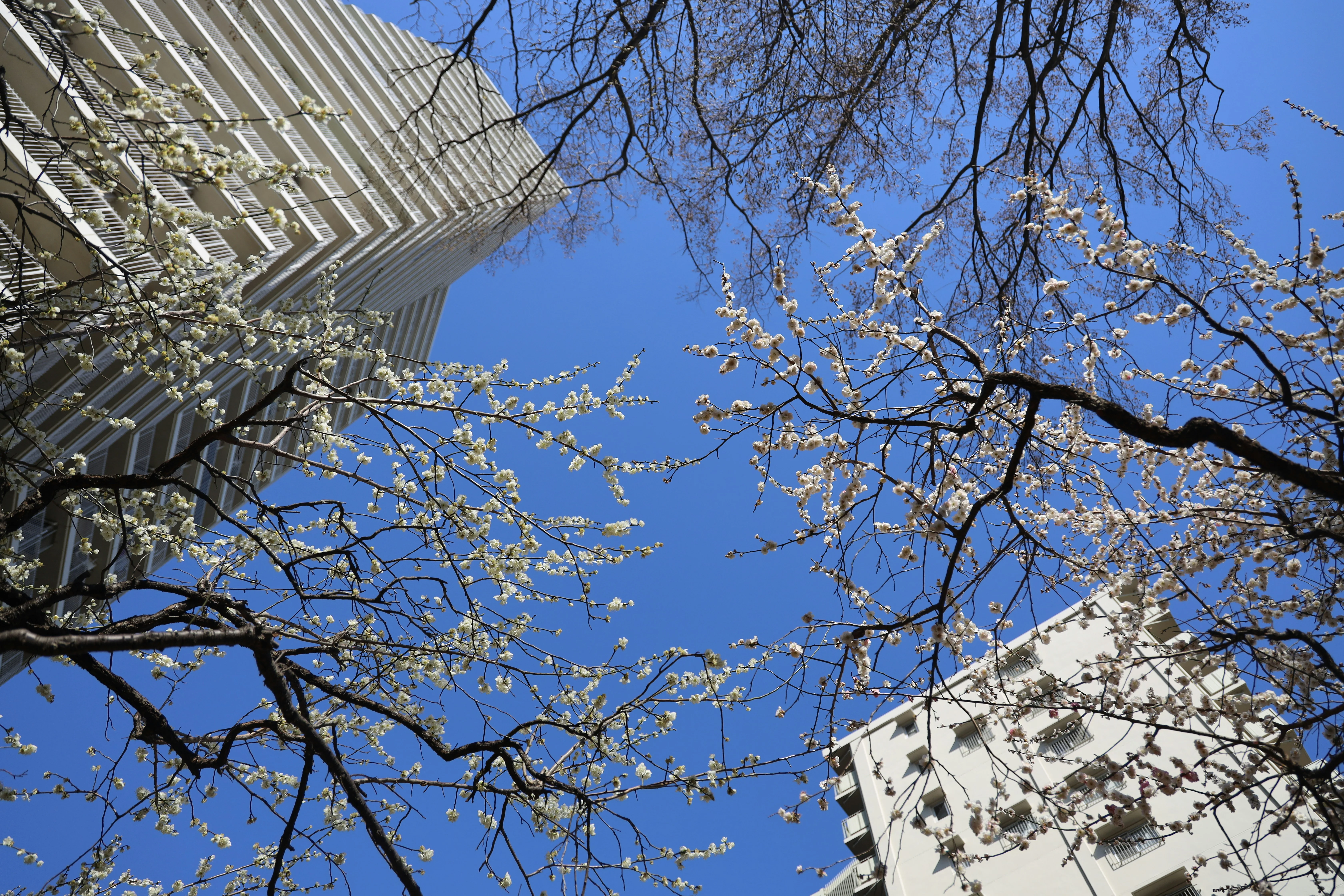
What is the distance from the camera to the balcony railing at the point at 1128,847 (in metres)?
13.7

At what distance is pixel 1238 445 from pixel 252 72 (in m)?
18.5

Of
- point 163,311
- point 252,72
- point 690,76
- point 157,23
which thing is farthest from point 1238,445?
point 252,72

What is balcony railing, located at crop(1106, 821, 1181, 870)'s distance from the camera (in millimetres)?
13688

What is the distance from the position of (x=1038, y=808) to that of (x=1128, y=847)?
10.8 m

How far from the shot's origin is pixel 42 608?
357cm

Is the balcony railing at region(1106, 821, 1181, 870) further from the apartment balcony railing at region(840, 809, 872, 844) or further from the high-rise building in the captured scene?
the high-rise building

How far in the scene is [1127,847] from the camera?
45.6 ft

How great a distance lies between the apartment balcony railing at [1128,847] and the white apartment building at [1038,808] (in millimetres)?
25

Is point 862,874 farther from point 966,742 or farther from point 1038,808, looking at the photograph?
point 1038,808

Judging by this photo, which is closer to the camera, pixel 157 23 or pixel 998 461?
pixel 998 461

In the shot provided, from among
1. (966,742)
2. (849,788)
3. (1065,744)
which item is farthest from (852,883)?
(1065,744)

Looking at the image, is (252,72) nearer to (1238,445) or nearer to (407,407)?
(407,407)

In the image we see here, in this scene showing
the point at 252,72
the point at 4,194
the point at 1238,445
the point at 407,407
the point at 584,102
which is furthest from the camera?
the point at 252,72

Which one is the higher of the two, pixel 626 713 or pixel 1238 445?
pixel 626 713
